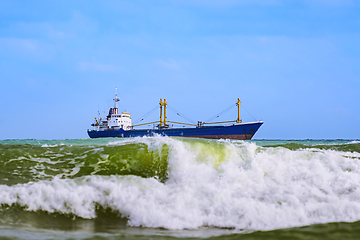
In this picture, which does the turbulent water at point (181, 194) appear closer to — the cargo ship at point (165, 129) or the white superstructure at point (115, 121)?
the cargo ship at point (165, 129)

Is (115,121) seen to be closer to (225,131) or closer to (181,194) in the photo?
(225,131)

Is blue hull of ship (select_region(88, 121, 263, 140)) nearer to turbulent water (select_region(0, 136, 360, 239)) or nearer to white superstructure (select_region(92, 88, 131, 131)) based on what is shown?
white superstructure (select_region(92, 88, 131, 131))

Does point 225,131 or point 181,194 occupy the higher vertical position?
point 225,131

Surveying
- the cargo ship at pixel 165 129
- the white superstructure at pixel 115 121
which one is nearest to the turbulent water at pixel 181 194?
the cargo ship at pixel 165 129

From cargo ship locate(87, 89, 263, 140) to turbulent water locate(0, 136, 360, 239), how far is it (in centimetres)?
3321

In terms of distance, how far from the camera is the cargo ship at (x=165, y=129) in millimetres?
47000

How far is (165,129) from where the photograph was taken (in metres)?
53.0

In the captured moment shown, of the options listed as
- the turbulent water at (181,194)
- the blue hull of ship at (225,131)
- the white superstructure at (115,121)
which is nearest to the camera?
the turbulent water at (181,194)

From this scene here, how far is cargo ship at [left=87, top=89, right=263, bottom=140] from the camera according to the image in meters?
47.0

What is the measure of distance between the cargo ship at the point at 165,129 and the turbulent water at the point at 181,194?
109ft

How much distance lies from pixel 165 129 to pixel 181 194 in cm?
4850

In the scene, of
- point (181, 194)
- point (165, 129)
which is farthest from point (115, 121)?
point (181, 194)

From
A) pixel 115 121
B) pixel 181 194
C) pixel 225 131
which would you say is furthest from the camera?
pixel 115 121

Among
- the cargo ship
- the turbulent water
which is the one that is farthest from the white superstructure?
the turbulent water
